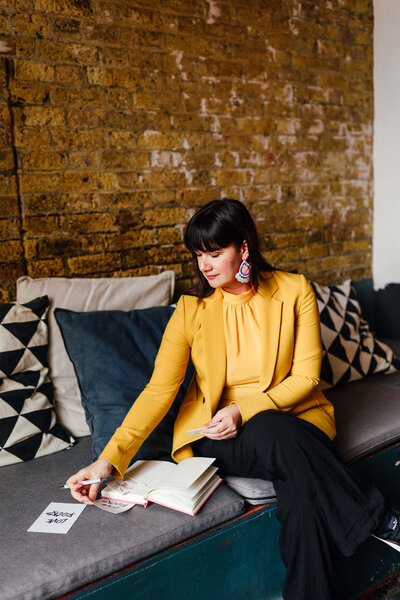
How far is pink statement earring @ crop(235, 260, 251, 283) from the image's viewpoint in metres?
1.86

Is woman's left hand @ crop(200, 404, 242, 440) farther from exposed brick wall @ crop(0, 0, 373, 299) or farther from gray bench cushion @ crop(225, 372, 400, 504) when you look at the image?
exposed brick wall @ crop(0, 0, 373, 299)

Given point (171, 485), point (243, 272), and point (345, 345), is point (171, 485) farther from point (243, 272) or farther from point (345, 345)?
point (345, 345)

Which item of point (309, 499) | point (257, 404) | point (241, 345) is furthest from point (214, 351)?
point (309, 499)

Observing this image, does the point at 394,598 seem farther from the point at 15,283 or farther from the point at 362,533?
the point at 15,283

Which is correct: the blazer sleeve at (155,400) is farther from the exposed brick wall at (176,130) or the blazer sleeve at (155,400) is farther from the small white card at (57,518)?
the exposed brick wall at (176,130)

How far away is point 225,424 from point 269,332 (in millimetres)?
345

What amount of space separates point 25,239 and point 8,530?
3.92 feet

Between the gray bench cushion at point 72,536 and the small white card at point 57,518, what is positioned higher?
the small white card at point 57,518

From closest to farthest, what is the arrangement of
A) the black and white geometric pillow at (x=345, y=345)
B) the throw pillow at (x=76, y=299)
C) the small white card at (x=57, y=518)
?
the small white card at (x=57, y=518)
the throw pillow at (x=76, y=299)
the black and white geometric pillow at (x=345, y=345)

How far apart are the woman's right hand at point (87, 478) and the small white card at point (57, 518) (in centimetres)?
4

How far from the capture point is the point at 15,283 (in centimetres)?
229

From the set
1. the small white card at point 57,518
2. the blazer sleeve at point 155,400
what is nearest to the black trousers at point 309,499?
the blazer sleeve at point 155,400

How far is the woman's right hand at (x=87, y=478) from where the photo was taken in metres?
1.57

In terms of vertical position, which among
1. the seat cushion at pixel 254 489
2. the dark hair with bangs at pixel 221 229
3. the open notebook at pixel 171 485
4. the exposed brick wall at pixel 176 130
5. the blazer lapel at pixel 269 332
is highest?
the exposed brick wall at pixel 176 130
